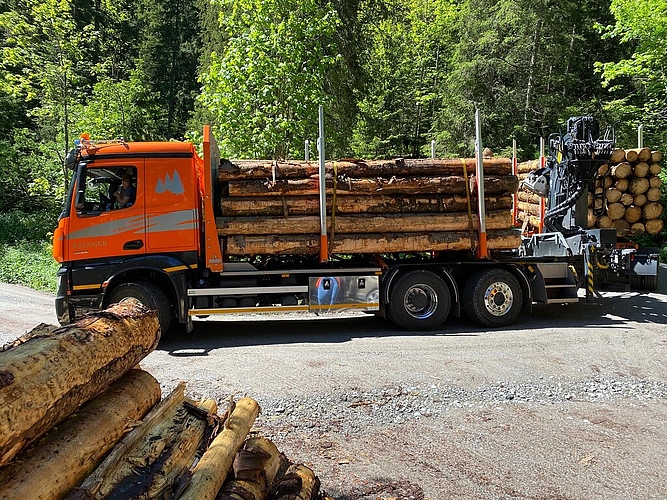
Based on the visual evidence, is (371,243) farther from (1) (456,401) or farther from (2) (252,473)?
(2) (252,473)

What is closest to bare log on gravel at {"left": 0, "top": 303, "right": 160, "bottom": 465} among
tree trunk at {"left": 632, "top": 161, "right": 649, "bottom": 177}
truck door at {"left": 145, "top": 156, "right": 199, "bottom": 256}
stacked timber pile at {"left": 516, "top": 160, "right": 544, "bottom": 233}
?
truck door at {"left": 145, "top": 156, "right": 199, "bottom": 256}

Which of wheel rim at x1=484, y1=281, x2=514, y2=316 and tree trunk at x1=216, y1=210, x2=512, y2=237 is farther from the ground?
tree trunk at x1=216, y1=210, x2=512, y2=237

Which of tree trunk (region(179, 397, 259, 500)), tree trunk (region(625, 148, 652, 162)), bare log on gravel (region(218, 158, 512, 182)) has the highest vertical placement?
tree trunk (region(625, 148, 652, 162))

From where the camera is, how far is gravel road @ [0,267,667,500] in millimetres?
4102

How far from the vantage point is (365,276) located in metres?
9.36

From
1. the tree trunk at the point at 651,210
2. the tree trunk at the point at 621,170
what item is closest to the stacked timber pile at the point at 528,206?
the tree trunk at the point at 621,170

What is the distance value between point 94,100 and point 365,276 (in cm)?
1774

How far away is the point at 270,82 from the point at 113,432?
44.6 ft

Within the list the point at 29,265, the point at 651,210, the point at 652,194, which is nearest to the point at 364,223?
the point at 651,210

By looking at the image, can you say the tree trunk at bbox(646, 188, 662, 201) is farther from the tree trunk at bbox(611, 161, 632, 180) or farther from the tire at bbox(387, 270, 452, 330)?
the tire at bbox(387, 270, 452, 330)

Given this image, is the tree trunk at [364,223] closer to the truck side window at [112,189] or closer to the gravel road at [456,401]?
the truck side window at [112,189]

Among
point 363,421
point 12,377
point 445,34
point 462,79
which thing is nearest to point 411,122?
point 445,34

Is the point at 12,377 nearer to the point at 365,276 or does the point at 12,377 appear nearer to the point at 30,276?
the point at 365,276

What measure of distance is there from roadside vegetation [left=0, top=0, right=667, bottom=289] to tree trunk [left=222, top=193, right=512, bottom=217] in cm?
653
